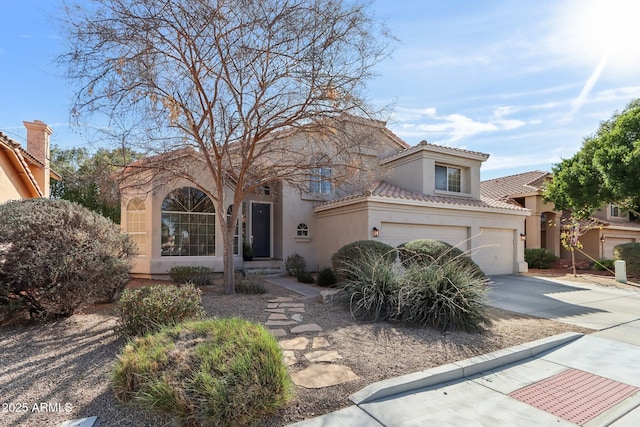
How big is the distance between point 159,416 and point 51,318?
4691mm

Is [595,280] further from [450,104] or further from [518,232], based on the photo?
[450,104]

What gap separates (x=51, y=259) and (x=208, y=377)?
14.8 ft

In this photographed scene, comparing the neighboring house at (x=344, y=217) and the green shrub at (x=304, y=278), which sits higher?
the neighboring house at (x=344, y=217)

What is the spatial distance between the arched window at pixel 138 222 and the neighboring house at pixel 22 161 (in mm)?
2753

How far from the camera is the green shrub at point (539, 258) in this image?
1919cm

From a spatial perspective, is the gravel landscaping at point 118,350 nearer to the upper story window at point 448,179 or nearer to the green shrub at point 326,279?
the green shrub at point 326,279

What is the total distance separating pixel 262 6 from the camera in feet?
24.3

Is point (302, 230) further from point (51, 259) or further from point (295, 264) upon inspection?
point (51, 259)

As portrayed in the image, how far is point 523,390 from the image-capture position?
13.8ft

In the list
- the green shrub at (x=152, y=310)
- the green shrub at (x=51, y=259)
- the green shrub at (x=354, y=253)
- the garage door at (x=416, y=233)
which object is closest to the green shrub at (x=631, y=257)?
the garage door at (x=416, y=233)

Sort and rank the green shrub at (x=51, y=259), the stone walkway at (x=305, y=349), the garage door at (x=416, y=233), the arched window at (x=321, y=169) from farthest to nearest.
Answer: the garage door at (x=416, y=233)
the arched window at (x=321, y=169)
the green shrub at (x=51, y=259)
the stone walkway at (x=305, y=349)

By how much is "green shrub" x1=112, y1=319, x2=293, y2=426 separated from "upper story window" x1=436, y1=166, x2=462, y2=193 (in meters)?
13.0

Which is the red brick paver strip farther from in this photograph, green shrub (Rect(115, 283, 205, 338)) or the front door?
the front door

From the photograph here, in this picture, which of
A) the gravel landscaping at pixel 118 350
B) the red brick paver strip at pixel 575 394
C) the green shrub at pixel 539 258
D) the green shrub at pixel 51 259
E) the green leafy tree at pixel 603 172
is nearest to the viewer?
the gravel landscaping at pixel 118 350
